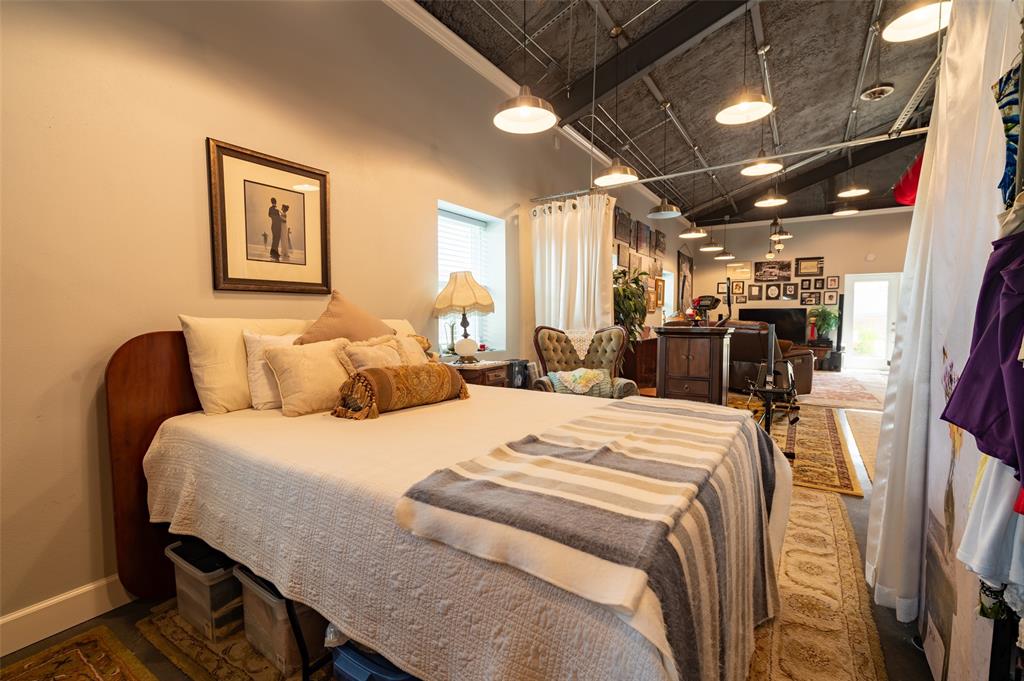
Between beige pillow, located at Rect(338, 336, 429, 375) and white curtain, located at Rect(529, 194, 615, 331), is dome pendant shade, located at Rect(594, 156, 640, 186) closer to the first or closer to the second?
white curtain, located at Rect(529, 194, 615, 331)

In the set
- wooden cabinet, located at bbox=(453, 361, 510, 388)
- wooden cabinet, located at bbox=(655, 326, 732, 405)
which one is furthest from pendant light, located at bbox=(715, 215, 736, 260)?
wooden cabinet, located at bbox=(453, 361, 510, 388)

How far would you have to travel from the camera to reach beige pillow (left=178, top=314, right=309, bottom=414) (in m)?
1.82

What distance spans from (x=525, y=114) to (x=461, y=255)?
1.64 m

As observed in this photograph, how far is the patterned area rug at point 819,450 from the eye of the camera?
114 inches

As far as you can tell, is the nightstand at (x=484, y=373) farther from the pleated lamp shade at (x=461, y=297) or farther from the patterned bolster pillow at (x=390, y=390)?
the patterned bolster pillow at (x=390, y=390)

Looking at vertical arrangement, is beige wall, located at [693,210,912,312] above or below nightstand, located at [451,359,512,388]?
above

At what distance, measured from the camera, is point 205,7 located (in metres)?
2.02

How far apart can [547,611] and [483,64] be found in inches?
165

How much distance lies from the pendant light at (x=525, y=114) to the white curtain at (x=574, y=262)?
5.07 feet

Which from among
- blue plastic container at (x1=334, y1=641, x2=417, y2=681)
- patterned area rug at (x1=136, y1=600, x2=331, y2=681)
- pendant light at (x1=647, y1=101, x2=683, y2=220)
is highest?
pendant light at (x1=647, y1=101, x2=683, y2=220)

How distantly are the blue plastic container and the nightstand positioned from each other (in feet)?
6.51

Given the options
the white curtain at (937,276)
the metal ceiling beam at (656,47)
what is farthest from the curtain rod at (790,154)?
the white curtain at (937,276)

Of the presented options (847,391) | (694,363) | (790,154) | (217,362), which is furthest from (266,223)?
(847,391)

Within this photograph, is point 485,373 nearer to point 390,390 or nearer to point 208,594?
point 390,390
